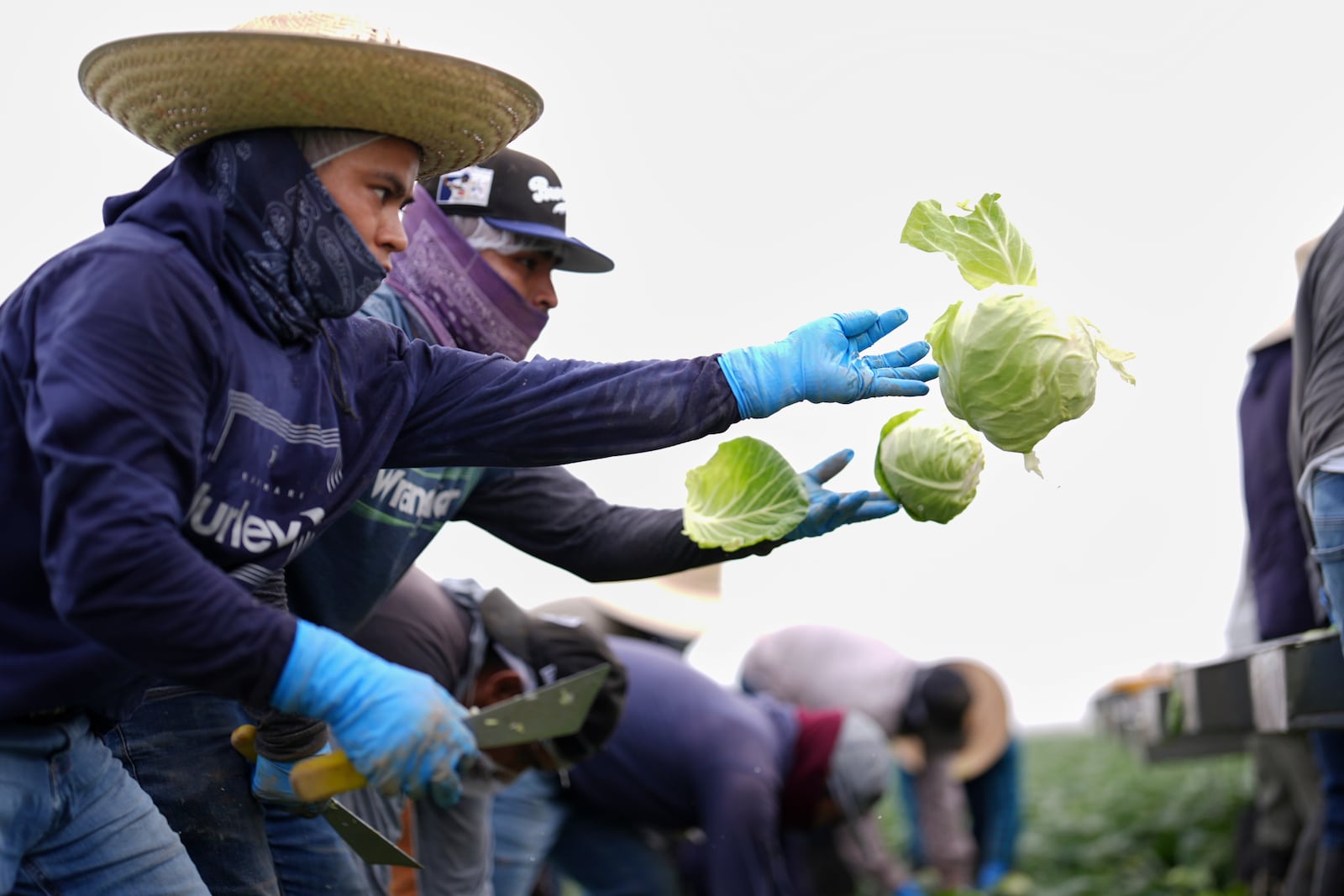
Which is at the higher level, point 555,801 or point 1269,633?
point 1269,633

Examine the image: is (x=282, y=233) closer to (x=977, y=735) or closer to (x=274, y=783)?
(x=274, y=783)

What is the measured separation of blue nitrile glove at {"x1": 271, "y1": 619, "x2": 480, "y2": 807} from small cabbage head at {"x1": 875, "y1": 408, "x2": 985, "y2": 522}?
1.43m

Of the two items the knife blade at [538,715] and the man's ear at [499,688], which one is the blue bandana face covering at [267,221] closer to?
the knife blade at [538,715]

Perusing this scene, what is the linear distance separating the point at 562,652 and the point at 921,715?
480cm

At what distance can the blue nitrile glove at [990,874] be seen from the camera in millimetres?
8859

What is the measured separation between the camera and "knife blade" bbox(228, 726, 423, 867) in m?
2.77

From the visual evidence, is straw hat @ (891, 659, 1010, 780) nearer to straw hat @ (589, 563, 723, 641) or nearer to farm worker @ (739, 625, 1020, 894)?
farm worker @ (739, 625, 1020, 894)

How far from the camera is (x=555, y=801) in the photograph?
18.1 ft

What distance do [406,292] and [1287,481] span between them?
2.87 metres

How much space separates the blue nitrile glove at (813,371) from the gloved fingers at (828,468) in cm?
53

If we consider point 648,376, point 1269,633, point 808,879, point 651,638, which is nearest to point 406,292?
point 648,376

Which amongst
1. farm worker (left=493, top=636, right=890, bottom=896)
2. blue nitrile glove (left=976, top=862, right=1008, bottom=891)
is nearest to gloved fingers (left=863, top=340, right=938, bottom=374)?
farm worker (left=493, top=636, right=890, bottom=896)

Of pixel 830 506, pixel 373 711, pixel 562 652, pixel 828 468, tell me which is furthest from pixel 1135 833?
pixel 373 711

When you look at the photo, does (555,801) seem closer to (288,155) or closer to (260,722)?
(260,722)
